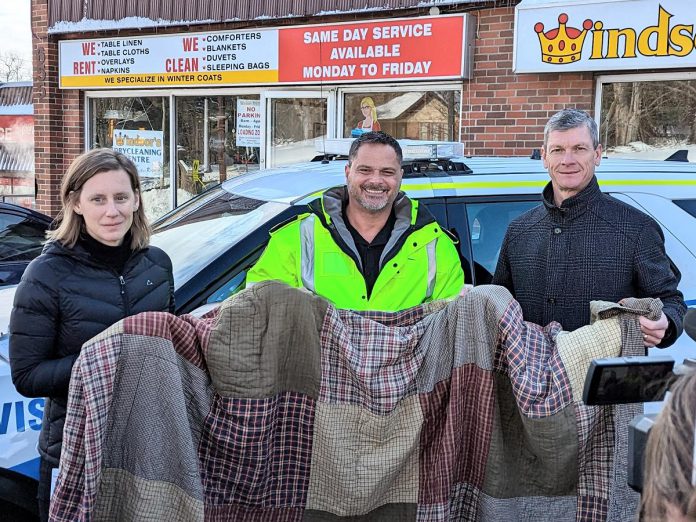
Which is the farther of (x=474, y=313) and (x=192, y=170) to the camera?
(x=192, y=170)

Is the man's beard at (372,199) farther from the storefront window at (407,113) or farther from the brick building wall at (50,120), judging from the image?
the brick building wall at (50,120)

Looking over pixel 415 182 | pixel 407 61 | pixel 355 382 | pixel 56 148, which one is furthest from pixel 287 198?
pixel 56 148

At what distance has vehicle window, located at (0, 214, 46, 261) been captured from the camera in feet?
20.1

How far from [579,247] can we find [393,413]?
1107mm

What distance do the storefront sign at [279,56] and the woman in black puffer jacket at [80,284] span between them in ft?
21.0

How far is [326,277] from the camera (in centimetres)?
297

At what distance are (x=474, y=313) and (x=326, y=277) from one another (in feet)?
2.51

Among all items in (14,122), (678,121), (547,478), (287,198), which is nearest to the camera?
(547,478)

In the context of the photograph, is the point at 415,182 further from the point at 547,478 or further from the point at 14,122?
the point at 14,122

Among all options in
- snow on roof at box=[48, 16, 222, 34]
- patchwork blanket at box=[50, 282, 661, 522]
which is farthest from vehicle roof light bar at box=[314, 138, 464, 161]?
snow on roof at box=[48, 16, 222, 34]

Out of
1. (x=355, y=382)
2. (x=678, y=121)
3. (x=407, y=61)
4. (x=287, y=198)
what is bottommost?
(x=355, y=382)

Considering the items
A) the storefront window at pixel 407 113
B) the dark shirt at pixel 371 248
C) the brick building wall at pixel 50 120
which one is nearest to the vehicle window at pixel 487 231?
the dark shirt at pixel 371 248

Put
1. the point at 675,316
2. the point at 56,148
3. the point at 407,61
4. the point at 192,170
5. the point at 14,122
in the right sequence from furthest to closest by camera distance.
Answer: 1. the point at 14,122
2. the point at 56,148
3. the point at 192,170
4. the point at 407,61
5. the point at 675,316

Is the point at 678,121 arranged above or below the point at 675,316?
above
